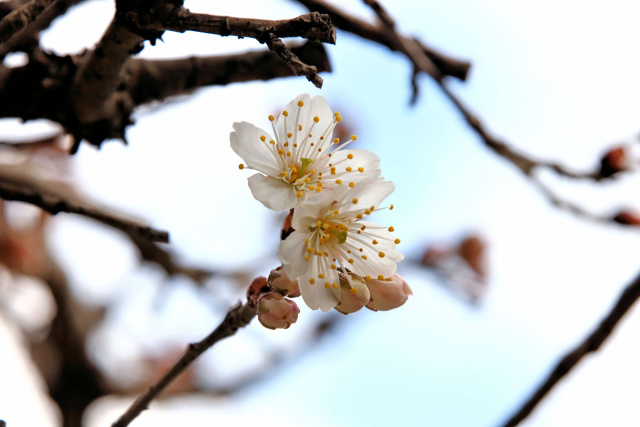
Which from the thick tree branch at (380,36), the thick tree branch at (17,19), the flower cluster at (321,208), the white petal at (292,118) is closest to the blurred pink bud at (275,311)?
the flower cluster at (321,208)

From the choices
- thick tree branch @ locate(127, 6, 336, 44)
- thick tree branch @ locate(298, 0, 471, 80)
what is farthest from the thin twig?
thick tree branch @ locate(298, 0, 471, 80)

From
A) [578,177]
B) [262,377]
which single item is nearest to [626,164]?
[578,177]

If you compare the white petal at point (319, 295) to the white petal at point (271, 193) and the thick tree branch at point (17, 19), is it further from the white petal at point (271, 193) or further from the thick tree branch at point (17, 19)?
the thick tree branch at point (17, 19)

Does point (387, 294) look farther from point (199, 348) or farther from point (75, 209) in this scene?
point (75, 209)

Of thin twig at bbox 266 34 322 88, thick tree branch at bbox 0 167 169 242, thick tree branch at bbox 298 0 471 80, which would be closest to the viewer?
thin twig at bbox 266 34 322 88

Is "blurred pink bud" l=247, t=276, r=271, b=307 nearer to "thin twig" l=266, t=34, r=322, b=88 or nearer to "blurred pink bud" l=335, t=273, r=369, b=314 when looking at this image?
"blurred pink bud" l=335, t=273, r=369, b=314
